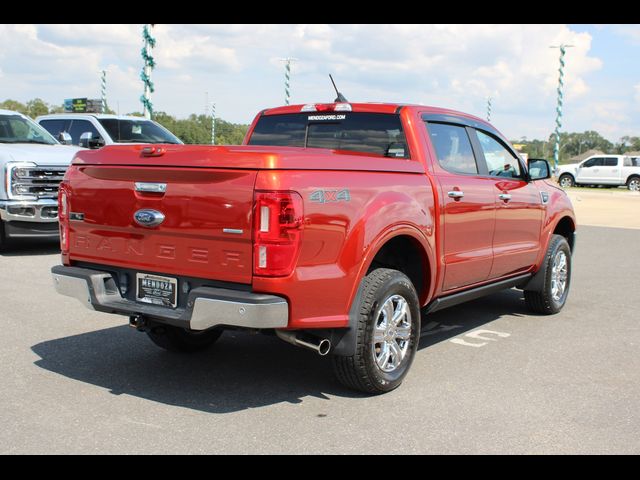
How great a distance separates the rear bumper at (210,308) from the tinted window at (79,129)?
10491 millimetres

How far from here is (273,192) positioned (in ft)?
12.9

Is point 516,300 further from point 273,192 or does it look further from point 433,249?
point 273,192

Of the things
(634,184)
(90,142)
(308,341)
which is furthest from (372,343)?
(634,184)

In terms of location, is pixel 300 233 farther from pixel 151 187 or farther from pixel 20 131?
pixel 20 131

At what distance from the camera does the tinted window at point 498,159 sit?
20.8ft

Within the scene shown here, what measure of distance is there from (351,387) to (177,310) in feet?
4.17

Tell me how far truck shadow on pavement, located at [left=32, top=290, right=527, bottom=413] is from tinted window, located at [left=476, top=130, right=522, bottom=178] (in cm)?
153

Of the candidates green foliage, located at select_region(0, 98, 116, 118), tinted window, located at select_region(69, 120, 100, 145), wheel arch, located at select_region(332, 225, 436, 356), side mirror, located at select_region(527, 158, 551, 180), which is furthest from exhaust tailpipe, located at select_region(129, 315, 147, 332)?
green foliage, located at select_region(0, 98, 116, 118)

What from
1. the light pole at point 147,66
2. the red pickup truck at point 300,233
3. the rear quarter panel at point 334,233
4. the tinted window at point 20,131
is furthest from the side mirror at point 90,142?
the light pole at point 147,66

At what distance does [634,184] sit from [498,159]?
34735 mm

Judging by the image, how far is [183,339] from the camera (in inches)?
Result: 219

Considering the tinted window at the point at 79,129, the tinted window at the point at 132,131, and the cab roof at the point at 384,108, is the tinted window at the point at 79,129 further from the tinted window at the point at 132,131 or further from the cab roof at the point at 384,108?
the cab roof at the point at 384,108

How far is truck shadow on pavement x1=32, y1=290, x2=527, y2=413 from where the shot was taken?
4.68m
